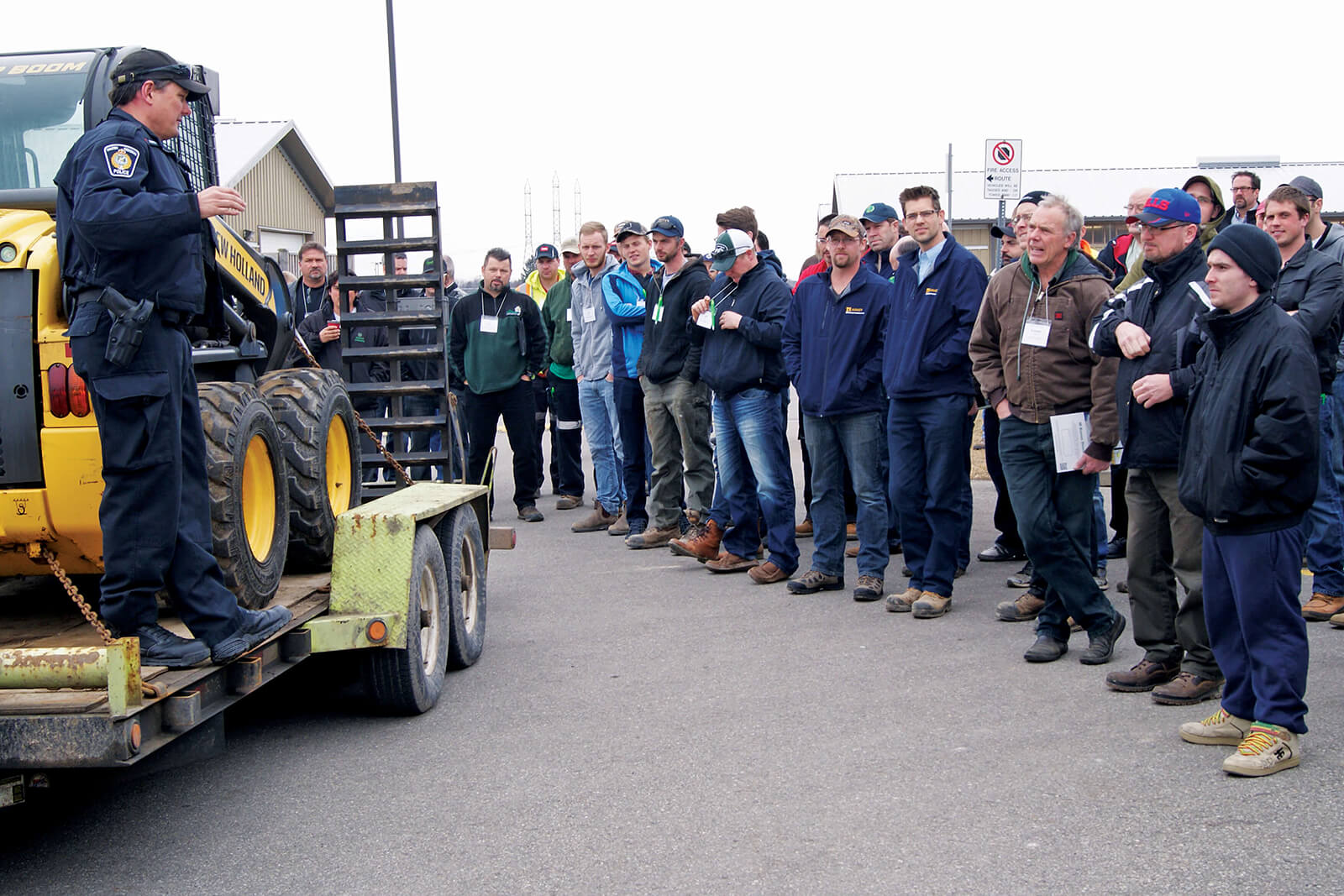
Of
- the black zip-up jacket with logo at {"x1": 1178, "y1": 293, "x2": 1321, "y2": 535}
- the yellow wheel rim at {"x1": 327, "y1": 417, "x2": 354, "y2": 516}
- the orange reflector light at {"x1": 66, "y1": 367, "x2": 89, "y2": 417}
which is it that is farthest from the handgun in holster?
the black zip-up jacket with logo at {"x1": 1178, "y1": 293, "x2": 1321, "y2": 535}

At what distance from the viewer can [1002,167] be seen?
44.0 feet

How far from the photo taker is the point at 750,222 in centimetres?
921

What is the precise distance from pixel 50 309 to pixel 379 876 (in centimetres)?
225

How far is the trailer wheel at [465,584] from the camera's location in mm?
6219

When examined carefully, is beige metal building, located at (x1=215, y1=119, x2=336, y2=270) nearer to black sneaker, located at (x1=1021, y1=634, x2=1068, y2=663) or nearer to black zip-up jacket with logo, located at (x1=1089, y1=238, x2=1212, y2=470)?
black sneaker, located at (x1=1021, y1=634, x2=1068, y2=663)

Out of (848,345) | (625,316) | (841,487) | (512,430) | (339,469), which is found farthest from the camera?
(512,430)

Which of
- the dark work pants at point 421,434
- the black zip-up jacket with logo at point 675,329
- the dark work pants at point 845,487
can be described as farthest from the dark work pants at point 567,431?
the dark work pants at point 845,487

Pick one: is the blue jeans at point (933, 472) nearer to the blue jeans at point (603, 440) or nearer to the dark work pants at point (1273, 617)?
the dark work pants at point (1273, 617)

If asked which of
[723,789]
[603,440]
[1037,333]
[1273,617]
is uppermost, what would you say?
[1037,333]

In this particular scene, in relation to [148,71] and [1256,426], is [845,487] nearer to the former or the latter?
[1256,426]

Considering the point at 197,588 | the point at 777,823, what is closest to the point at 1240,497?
the point at 777,823

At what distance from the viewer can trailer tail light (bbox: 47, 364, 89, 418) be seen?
4.39m

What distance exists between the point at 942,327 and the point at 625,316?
3.48 meters

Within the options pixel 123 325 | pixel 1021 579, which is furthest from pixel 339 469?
pixel 1021 579
